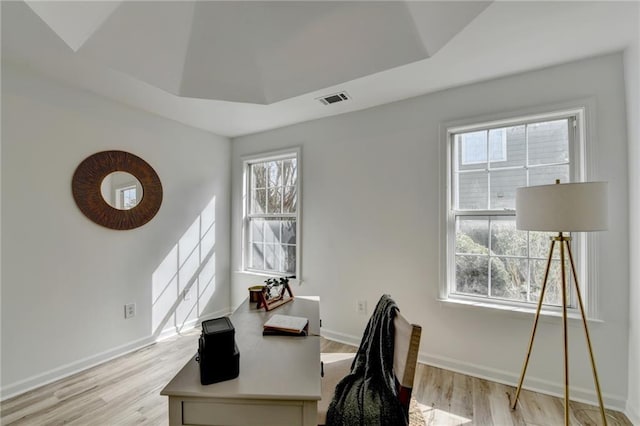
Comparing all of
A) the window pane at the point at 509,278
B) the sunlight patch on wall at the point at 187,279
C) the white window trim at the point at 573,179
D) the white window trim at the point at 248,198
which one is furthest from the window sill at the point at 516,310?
the sunlight patch on wall at the point at 187,279

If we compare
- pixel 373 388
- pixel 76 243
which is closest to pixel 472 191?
pixel 373 388

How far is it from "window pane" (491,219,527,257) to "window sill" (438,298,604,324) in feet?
1.38

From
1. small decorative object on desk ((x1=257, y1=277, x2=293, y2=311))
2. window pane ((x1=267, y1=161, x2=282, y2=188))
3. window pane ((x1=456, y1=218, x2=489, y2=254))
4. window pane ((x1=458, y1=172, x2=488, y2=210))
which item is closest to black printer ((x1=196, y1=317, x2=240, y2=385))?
small decorative object on desk ((x1=257, y1=277, x2=293, y2=311))

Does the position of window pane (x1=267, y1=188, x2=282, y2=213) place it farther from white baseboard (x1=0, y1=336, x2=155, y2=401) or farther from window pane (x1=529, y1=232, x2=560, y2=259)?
window pane (x1=529, y1=232, x2=560, y2=259)

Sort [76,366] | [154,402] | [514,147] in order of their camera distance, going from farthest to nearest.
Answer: [76,366]
[514,147]
[154,402]

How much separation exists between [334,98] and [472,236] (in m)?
1.77

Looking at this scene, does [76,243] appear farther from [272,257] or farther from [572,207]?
[572,207]

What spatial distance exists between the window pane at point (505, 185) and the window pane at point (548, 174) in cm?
6

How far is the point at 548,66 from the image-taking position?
209cm

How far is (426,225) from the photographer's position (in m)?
2.52

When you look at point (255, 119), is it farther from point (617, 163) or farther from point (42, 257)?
point (617, 163)

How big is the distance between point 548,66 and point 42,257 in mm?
4190

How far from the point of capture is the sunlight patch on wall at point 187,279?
10.0ft

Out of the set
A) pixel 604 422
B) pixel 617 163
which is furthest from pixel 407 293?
pixel 617 163
